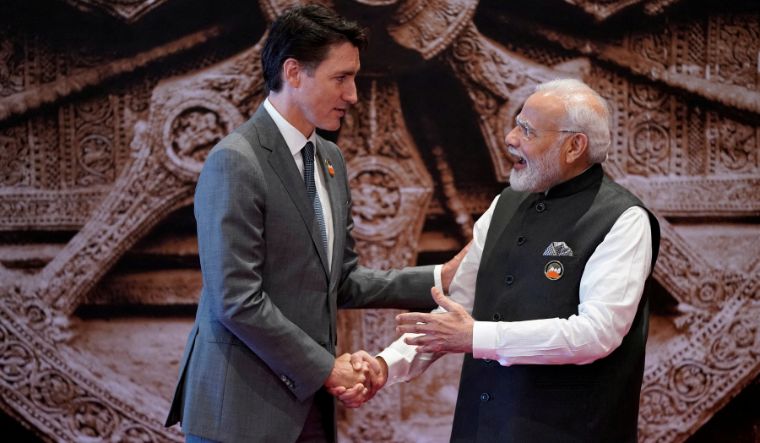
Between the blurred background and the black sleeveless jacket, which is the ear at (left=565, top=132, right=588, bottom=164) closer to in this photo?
the black sleeveless jacket

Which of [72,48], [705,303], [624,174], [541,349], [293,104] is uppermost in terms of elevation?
[72,48]

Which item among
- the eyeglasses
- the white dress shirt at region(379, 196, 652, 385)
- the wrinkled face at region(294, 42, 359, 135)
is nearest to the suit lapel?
the wrinkled face at region(294, 42, 359, 135)

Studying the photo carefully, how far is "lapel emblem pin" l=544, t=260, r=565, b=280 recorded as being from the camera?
1.86 metres

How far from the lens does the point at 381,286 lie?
7.76ft

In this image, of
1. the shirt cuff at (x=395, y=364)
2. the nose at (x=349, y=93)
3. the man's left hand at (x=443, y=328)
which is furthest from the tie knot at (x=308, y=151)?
the shirt cuff at (x=395, y=364)

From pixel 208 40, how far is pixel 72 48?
20.9 inches

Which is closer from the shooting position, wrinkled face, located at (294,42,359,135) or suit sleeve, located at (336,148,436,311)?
wrinkled face, located at (294,42,359,135)

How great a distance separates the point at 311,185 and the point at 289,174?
112 millimetres

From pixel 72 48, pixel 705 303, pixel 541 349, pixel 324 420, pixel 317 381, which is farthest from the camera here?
pixel 705 303

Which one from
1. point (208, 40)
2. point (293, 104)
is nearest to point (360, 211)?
point (208, 40)

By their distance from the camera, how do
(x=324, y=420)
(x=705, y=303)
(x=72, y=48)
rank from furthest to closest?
(x=705, y=303) → (x=72, y=48) → (x=324, y=420)

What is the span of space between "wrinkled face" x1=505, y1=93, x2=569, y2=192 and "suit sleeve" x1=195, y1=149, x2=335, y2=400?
67cm

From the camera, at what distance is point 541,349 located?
5.90ft

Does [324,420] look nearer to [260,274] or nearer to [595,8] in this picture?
[260,274]
